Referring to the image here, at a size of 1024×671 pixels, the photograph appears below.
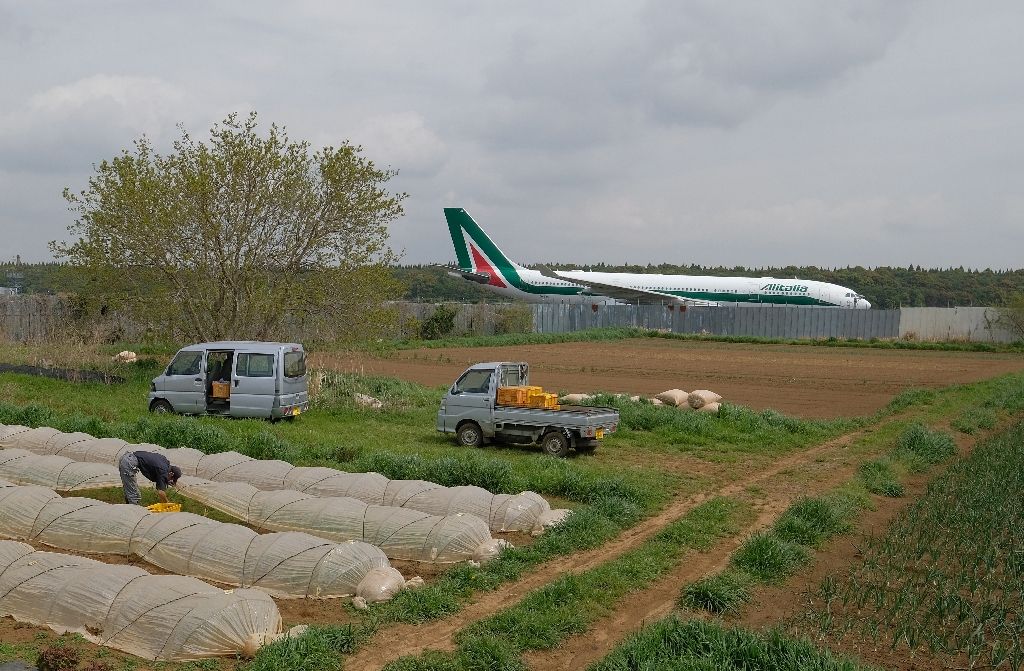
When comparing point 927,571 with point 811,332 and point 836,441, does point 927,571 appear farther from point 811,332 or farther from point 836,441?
point 811,332

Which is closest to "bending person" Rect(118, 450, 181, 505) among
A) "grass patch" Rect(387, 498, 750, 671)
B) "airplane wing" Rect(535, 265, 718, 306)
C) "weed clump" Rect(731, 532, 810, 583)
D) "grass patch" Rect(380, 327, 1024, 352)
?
"grass patch" Rect(387, 498, 750, 671)

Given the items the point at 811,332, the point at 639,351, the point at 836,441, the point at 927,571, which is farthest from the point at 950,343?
the point at 927,571

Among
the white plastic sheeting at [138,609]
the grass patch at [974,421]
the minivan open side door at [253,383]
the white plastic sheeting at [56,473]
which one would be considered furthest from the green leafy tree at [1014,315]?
the white plastic sheeting at [138,609]

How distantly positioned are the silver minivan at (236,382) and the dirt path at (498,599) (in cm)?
987

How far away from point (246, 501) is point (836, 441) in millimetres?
13412

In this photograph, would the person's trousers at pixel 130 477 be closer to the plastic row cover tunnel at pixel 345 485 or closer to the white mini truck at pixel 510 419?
the plastic row cover tunnel at pixel 345 485

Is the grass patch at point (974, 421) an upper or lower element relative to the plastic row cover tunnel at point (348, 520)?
upper

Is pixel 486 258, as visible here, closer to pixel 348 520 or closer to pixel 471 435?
pixel 471 435

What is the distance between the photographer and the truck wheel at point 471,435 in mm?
17375

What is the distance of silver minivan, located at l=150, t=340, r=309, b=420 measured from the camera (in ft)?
64.0

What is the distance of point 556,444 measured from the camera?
16.5 m

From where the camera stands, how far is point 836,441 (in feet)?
65.0

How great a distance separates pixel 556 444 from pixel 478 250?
51813 mm

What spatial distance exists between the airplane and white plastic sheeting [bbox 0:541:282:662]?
56259 millimetres
